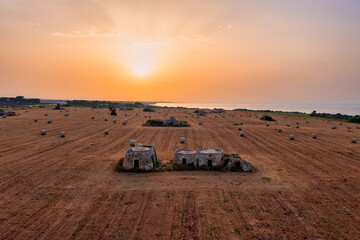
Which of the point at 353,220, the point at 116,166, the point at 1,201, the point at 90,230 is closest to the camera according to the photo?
the point at 90,230

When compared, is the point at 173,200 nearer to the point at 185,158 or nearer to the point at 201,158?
the point at 185,158

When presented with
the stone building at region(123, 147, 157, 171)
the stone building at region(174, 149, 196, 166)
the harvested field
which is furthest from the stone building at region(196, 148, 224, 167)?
the stone building at region(123, 147, 157, 171)

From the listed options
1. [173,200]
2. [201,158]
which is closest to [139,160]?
[201,158]

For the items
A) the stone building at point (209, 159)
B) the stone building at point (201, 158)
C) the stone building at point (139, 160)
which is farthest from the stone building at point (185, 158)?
the stone building at point (139, 160)

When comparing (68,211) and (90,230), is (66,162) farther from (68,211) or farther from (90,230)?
(90,230)

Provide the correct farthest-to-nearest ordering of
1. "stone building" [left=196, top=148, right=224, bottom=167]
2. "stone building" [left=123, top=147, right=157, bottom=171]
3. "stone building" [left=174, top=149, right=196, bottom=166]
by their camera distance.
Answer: "stone building" [left=174, top=149, right=196, bottom=166] < "stone building" [left=196, top=148, right=224, bottom=167] < "stone building" [left=123, top=147, right=157, bottom=171]

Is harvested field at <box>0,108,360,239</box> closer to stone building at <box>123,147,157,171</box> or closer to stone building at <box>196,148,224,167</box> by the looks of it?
stone building at <box>123,147,157,171</box>

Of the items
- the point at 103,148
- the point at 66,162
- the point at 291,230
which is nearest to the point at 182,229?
the point at 291,230

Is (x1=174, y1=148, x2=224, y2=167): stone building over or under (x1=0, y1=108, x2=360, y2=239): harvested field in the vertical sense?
over

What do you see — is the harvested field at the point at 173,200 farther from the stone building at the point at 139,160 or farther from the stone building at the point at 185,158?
the stone building at the point at 185,158

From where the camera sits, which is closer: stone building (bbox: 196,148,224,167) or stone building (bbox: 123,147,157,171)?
stone building (bbox: 123,147,157,171)

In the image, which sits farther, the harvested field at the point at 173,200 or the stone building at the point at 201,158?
the stone building at the point at 201,158
